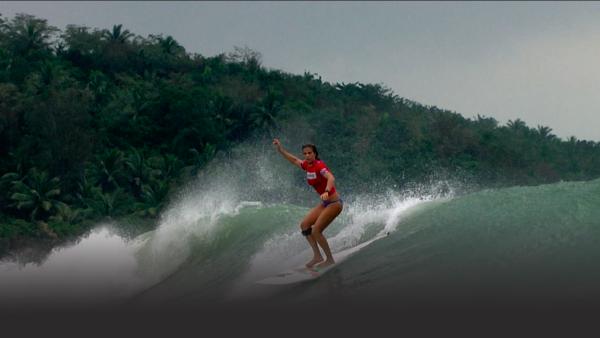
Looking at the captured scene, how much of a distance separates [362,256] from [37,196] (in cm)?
3571

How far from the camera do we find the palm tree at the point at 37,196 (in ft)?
143

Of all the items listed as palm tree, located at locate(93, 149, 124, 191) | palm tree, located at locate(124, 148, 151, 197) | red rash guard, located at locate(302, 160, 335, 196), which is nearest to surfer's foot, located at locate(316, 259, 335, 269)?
red rash guard, located at locate(302, 160, 335, 196)

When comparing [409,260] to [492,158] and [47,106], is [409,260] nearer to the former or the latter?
[47,106]

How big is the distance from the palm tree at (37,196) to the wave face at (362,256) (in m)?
26.6

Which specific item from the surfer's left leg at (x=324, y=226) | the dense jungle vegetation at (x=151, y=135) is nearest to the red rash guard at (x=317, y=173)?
the surfer's left leg at (x=324, y=226)

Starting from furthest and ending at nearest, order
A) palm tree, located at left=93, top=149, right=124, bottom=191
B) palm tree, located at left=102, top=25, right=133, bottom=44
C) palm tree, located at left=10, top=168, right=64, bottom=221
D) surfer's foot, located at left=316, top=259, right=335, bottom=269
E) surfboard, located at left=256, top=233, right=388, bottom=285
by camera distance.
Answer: palm tree, located at left=102, top=25, right=133, bottom=44 → palm tree, located at left=93, top=149, right=124, bottom=191 → palm tree, located at left=10, top=168, right=64, bottom=221 → surfer's foot, located at left=316, top=259, right=335, bottom=269 → surfboard, located at left=256, top=233, right=388, bottom=285

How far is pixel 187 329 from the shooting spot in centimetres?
926

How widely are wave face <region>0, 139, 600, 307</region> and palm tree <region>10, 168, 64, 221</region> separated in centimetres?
2661

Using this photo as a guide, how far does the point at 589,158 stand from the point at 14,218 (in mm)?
43895

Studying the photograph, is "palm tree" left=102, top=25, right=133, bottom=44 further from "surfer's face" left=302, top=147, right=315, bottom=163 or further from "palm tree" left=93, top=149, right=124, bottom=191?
"surfer's face" left=302, top=147, right=315, bottom=163

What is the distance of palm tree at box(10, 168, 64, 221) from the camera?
1716 inches

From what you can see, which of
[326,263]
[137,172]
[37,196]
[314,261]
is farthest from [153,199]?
[326,263]

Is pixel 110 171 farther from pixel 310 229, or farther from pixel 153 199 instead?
pixel 310 229

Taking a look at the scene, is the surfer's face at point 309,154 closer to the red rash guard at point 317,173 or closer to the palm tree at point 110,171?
the red rash guard at point 317,173
